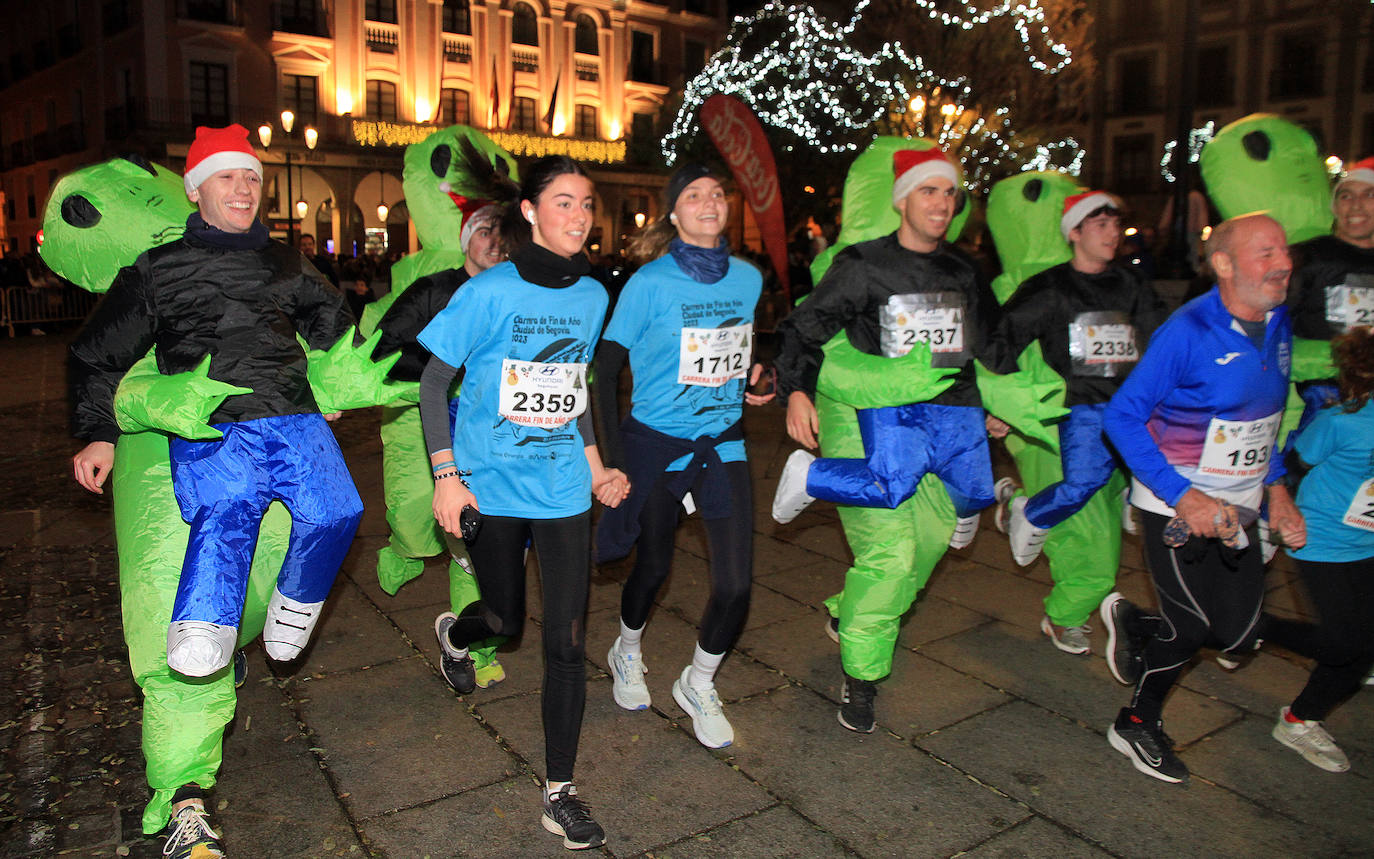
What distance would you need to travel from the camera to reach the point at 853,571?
3.99 m

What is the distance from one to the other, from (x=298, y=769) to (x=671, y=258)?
2.25 m

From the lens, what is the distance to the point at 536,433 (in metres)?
3.19

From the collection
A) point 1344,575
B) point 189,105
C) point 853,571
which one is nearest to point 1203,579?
point 1344,575

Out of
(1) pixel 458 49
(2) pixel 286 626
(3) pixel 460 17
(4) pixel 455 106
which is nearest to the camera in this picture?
(2) pixel 286 626

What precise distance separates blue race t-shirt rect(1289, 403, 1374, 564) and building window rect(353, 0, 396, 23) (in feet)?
125

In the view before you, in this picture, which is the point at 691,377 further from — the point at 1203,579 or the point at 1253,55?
the point at 1253,55

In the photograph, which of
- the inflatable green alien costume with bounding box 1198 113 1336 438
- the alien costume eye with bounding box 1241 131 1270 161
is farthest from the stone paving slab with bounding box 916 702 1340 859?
the alien costume eye with bounding box 1241 131 1270 161

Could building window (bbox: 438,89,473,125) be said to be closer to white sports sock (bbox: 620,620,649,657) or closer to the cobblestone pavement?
the cobblestone pavement

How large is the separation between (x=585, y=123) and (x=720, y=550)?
40.3m

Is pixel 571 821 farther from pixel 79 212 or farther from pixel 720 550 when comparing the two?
pixel 79 212

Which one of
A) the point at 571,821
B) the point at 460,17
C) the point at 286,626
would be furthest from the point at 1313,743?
the point at 460,17

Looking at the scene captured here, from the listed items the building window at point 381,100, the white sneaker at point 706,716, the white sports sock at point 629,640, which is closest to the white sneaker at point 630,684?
the white sports sock at point 629,640

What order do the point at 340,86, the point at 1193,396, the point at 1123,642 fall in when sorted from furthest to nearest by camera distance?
the point at 340,86
the point at 1123,642
the point at 1193,396

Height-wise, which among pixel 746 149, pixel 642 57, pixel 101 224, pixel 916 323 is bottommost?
pixel 916 323
